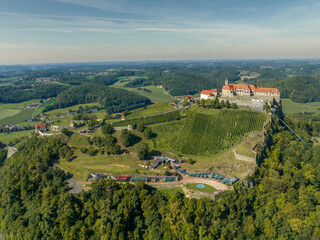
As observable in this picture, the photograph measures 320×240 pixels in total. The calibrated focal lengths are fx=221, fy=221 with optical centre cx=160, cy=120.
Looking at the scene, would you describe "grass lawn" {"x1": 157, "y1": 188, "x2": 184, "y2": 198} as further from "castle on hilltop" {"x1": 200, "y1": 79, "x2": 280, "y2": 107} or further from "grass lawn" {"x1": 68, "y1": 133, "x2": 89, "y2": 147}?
"castle on hilltop" {"x1": 200, "y1": 79, "x2": 280, "y2": 107}

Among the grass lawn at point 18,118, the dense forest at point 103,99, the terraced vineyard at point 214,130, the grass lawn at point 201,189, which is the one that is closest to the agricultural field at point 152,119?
the terraced vineyard at point 214,130

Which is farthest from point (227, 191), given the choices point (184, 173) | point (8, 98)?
point (8, 98)

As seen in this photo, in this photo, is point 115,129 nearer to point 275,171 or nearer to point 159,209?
point 159,209

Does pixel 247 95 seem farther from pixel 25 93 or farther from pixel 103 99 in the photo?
pixel 25 93

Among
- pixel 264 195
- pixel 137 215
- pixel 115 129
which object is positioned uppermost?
pixel 115 129

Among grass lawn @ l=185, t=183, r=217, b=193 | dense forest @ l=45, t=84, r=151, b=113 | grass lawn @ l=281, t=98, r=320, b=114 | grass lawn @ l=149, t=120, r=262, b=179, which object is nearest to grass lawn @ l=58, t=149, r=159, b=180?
grass lawn @ l=149, t=120, r=262, b=179

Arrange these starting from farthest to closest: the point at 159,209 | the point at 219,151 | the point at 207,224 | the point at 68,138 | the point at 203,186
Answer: the point at 68,138 < the point at 219,151 < the point at 203,186 < the point at 159,209 < the point at 207,224

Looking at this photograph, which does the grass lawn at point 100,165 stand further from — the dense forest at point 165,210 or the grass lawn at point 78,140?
the grass lawn at point 78,140

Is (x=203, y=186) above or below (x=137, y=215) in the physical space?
above
